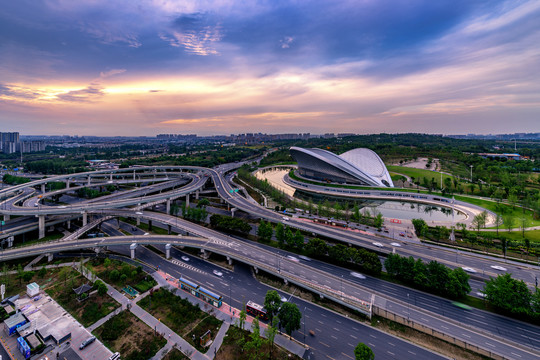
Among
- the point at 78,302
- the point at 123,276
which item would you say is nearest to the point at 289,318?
the point at 123,276

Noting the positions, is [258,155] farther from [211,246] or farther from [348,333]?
[348,333]

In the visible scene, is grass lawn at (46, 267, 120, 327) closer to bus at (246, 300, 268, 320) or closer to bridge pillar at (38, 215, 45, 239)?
bus at (246, 300, 268, 320)

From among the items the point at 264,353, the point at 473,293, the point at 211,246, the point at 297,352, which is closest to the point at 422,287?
the point at 473,293

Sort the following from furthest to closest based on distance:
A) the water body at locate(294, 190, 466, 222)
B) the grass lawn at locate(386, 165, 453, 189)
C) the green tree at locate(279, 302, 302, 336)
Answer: the grass lawn at locate(386, 165, 453, 189), the water body at locate(294, 190, 466, 222), the green tree at locate(279, 302, 302, 336)

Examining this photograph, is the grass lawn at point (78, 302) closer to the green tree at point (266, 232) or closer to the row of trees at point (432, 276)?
the green tree at point (266, 232)

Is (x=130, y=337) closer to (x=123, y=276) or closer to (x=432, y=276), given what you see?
(x=123, y=276)

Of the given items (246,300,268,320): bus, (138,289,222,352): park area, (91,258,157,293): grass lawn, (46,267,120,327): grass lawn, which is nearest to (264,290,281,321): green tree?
(246,300,268,320): bus

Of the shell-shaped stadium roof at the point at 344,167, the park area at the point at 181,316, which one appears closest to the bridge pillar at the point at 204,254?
the park area at the point at 181,316
